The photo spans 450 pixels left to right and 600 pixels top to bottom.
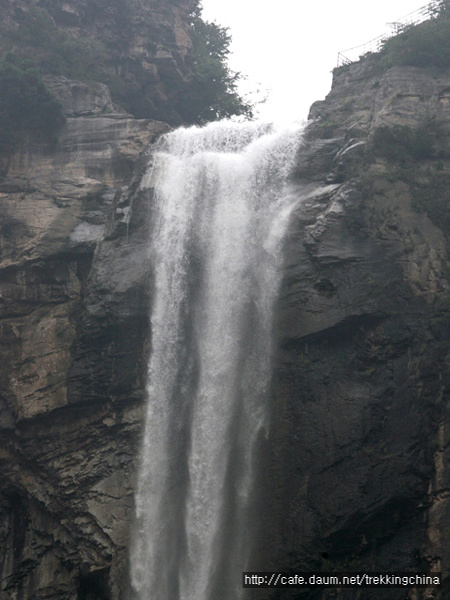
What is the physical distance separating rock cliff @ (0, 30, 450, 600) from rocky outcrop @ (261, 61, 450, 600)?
0.14ft

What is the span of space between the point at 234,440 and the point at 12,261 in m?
10.6

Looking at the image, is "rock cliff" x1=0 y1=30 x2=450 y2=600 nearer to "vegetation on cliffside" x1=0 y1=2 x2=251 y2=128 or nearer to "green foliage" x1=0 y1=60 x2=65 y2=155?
"green foliage" x1=0 y1=60 x2=65 y2=155

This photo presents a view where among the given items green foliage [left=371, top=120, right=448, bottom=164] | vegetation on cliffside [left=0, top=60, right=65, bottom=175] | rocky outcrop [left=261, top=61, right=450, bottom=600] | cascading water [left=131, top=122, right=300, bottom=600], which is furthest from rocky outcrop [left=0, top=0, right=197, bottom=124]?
green foliage [left=371, top=120, right=448, bottom=164]

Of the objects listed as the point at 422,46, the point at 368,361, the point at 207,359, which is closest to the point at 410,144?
the point at 422,46

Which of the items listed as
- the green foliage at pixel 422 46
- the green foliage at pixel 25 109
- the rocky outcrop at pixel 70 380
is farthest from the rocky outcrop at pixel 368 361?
the green foliage at pixel 25 109

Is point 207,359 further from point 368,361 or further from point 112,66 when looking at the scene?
point 112,66

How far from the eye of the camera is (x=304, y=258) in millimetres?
21672

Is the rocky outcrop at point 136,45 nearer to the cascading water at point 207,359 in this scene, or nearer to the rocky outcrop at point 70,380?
the rocky outcrop at point 70,380

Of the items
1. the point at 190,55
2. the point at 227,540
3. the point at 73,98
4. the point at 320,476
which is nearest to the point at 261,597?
the point at 227,540

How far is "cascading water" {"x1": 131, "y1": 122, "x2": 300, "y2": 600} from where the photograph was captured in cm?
1970

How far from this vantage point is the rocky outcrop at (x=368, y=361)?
18.0m

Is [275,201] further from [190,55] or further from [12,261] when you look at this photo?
[190,55]

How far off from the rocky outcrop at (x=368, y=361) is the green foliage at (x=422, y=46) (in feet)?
6.05

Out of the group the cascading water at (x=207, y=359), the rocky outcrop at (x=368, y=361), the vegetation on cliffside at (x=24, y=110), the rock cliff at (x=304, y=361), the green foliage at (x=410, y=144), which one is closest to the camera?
the rocky outcrop at (x=368, y=361)
